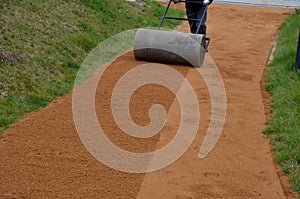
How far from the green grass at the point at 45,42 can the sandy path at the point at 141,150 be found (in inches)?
13.4

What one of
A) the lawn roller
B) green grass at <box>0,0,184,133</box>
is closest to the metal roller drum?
the lawn roller

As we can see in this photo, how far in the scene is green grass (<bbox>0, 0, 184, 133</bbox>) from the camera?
622cm

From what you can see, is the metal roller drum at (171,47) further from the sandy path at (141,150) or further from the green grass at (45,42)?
the green grass at (45,42)

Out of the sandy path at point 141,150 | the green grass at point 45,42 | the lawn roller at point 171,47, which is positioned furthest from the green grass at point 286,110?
the green grass at point 45,42

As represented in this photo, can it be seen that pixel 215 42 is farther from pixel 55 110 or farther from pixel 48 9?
pixel 55 110

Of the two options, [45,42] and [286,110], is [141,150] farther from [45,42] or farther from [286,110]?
[45,42]

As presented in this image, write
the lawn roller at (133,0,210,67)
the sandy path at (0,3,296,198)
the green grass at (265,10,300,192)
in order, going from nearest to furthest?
the sandy path at (0,3,296,198) → the green grass at (265,10,300,192) → the lawn roller at (133,0,210,67)

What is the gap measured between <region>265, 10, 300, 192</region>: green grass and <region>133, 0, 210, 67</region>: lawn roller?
47.0 inches

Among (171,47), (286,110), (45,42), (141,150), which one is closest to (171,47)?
(171,47)

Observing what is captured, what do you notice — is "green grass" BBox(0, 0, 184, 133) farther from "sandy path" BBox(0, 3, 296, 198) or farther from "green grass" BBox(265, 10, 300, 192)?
"green grass" BBox(265, 10, 300, 192)

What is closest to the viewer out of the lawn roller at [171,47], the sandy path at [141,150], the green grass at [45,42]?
the sandy path at [141,150]

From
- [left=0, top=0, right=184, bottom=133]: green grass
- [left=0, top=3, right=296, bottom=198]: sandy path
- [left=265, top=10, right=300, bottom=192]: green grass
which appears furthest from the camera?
[left=0, top=0, right=184, bottom=133]: green grass

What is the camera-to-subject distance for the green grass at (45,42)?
622 centimetres

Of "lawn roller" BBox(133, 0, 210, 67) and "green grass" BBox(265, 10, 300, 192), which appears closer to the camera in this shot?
"green grass" BBox(265, 10, 300, 192)
